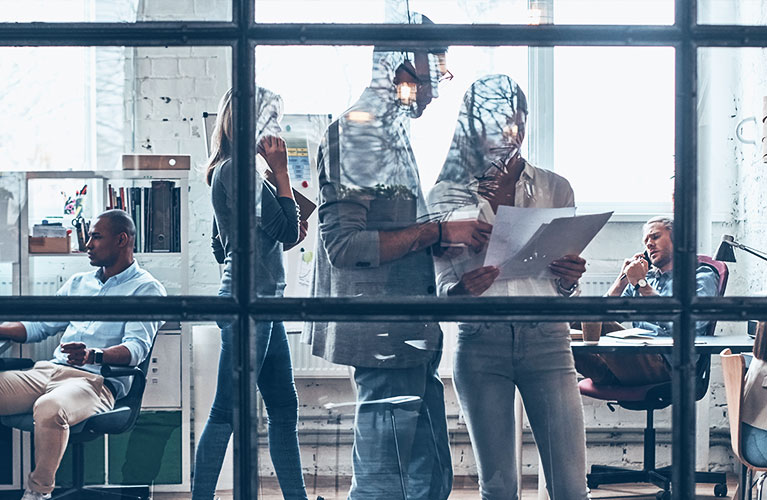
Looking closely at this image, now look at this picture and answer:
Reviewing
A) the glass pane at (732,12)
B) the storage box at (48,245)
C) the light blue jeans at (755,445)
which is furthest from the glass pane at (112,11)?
the light blue jeans at (755,445)

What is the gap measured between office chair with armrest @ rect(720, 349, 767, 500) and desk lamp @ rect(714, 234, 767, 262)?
214mm

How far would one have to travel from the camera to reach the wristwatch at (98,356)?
59.7 inches

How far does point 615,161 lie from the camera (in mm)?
1469

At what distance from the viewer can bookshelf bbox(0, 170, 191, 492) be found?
56.9 inches

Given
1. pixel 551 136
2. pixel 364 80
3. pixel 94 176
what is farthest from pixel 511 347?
pixel 94 176

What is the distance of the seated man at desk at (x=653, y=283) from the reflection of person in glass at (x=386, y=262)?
25cm

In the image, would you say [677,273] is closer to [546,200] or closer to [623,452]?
[546,200]

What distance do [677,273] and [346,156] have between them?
561mm

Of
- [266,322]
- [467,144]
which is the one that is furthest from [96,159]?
[467,144]

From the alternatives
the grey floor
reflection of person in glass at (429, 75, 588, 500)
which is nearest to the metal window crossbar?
reflection of person in glass at (429, 75, 588, 500)

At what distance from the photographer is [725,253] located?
143 cm

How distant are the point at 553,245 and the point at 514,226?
0.24 feet

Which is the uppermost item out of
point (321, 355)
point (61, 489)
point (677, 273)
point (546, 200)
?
point (546, 200)

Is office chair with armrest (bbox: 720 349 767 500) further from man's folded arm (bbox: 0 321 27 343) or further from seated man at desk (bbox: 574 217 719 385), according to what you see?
man's folded arm (bbox: 0 321 27 343)
